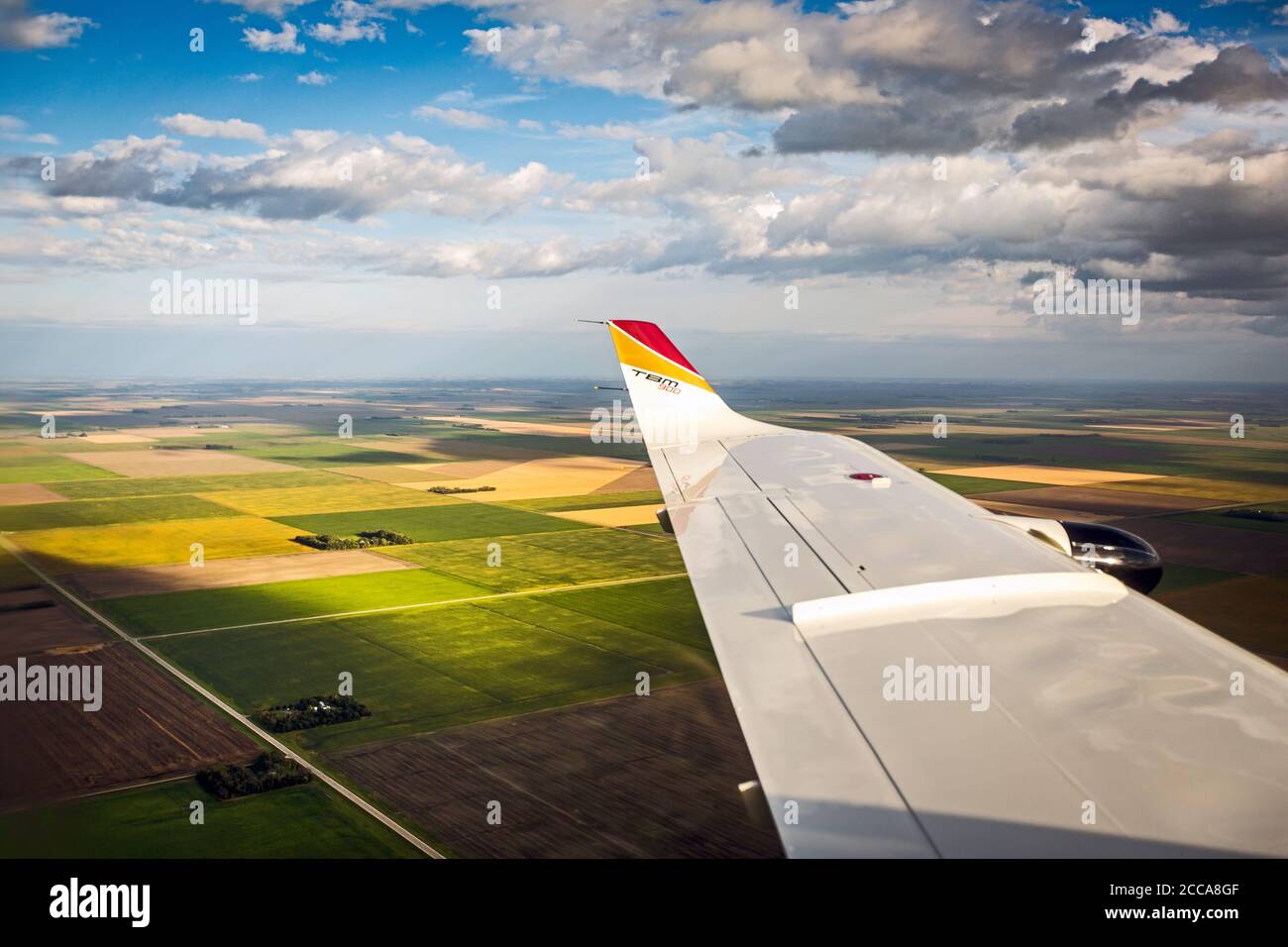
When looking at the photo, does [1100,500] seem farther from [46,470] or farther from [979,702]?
[46,470]

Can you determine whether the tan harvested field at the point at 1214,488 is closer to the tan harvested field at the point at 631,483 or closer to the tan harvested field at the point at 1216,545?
the tan harvested field at the point at 1216,545

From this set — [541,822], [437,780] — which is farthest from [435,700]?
[541,822]

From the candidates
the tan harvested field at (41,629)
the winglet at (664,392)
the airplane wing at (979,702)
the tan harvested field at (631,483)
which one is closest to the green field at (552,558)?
the tan harvested field at (41,629)

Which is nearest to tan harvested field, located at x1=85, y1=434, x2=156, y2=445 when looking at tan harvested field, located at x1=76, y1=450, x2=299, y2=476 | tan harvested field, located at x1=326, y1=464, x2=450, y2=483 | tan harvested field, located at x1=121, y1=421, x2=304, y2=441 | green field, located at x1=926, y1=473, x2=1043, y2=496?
tan harvested field, located at x1=121, y1=421, x2=304, y2=441

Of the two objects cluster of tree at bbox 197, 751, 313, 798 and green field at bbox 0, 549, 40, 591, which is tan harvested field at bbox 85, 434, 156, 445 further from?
cluster of tree at bbox 197, 751, 313, 798

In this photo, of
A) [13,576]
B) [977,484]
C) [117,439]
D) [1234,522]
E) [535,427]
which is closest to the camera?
[13,576]

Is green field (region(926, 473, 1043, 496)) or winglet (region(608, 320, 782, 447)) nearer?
winglet (region(608, 320, 782, 447))

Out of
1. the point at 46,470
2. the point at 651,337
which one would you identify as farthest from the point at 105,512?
the point at 651,337
